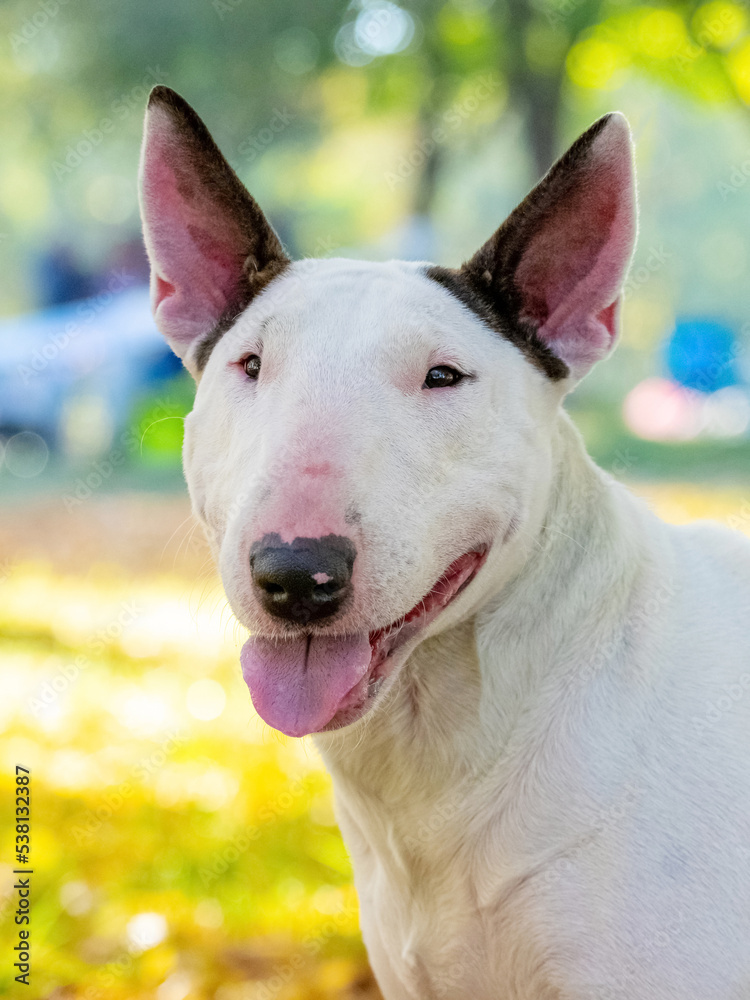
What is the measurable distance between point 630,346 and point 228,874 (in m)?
19.4

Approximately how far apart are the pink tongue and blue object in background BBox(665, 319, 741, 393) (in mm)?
12700

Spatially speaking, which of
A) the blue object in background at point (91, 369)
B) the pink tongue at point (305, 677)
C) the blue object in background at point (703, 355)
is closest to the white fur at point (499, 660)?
the pink tongue at point (305, 677)

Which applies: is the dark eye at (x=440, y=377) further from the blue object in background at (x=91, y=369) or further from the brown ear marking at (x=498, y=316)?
the blue object in background at (x=91, y=369)

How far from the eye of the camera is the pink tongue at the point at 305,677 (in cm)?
178

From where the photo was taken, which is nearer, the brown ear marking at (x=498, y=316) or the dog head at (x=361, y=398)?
the dog head at (x=361, y=398)

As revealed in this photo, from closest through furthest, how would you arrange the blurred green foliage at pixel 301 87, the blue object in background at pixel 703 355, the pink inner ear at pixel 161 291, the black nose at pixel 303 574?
the black nose at pixel 303 574, the pink inner ear at pixel 161 291, the blurred green foliage at pixel 301 87, the blue object in background at pixel 703 355

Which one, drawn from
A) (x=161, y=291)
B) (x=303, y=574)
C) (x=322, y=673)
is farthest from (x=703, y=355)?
(x=303, y=574)

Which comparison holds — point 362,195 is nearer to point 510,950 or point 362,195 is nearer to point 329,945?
point 329,945

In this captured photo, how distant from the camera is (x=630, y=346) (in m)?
21.3

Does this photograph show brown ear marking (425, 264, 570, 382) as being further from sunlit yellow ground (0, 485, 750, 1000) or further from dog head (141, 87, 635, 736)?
sunlit yellow ground (0, 485, 750, 1000)

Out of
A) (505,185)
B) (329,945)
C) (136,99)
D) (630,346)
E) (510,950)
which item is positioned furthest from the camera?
(630,346)

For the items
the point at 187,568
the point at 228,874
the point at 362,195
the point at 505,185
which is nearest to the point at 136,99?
the point at 362,195

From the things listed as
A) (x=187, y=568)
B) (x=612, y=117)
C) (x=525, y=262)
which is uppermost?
(x=612, y=117)

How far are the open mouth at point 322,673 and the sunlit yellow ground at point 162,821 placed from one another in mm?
258
